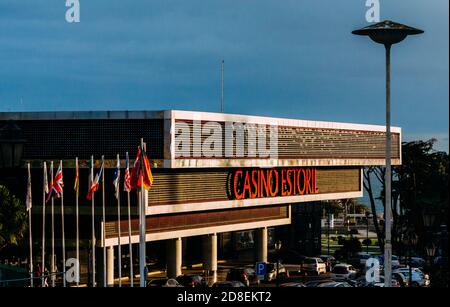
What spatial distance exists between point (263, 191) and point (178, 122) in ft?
49.3

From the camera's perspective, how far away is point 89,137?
57125 millimetres

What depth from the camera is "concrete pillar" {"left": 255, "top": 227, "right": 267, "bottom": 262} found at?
7756 centimetres

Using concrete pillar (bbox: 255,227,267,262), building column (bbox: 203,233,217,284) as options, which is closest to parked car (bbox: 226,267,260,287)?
building column (bbox: 203,233,217,284)

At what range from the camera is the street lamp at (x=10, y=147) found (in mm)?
14109

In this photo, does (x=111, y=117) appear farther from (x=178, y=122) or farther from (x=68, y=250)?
(x=68, y=250)

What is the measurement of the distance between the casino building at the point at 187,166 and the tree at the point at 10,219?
1450 millimetres

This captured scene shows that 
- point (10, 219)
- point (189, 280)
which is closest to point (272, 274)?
point (189, 280)

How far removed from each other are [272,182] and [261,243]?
8.53 m

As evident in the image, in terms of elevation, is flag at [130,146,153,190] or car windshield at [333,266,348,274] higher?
flag at [130,146,153,190]

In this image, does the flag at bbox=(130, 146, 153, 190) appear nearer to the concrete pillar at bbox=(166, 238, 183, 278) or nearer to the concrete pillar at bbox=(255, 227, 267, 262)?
the concrete pillar at bbox=(166, 238, 183, 278)

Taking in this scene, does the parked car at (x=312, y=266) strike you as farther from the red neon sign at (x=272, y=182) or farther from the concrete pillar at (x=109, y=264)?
the concrete pillar at (x=109, y=264)

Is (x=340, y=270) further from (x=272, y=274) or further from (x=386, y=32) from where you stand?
(x=386, y=32)

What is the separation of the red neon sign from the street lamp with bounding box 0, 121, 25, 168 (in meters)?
51.6
